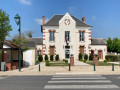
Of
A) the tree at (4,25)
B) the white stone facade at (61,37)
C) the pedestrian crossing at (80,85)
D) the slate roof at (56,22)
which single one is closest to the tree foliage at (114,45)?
the slate roof at (56,22)

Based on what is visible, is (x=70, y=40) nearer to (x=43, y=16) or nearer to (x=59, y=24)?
(x=59, y=24)

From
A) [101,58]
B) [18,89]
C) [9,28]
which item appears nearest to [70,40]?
[101,58]

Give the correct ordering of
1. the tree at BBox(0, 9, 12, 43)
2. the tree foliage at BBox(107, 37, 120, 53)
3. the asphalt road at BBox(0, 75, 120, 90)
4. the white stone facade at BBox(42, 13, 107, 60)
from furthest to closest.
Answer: the tree foliage at BBox(107, 37, 120, 53), the white stone facade at BBox(42, 13, 107, 60), the tree at BBox(0, 9, 12, 43), the asphalt road at BBox(0, 75, 120, 90)

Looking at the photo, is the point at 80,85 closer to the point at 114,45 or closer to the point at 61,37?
the point at 61,37

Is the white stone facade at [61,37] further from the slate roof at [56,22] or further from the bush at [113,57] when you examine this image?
the bush at [113,57]

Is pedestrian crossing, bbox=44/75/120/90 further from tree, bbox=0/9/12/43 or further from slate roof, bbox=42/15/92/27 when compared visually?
slate roof, bbox=42/15/92/27

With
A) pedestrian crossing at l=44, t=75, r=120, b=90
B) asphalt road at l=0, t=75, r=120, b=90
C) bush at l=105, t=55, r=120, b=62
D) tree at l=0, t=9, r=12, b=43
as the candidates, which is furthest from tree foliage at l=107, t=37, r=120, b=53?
pedestrian crossing at l=44, t=75, r=120, b=90

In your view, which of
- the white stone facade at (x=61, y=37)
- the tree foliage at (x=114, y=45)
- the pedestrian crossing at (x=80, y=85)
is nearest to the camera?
the pedestrian crossing at (x=80, y=85)

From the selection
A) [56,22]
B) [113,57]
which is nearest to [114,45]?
[113,57]

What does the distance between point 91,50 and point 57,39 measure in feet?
28.9

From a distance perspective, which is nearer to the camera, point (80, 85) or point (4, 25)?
point (80, 85)

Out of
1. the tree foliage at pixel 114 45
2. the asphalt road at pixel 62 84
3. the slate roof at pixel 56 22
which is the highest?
the slate roof at pixel 56 22

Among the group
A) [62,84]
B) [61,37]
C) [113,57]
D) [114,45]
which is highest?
[61,37]

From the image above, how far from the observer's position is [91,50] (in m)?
35.4
